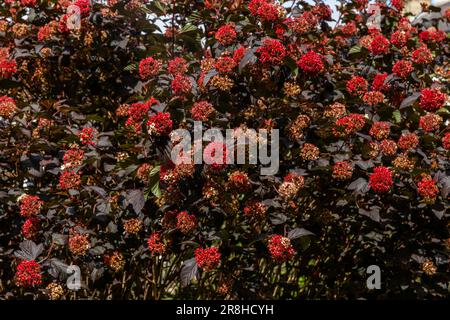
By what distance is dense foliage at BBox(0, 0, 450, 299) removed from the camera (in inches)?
110

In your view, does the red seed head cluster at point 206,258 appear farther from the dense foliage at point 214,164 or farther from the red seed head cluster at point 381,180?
the red seed head cluster at point 381,180

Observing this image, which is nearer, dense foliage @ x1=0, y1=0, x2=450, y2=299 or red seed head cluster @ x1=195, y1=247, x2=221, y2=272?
red seed head cluster @ x1=195, y1=247, x2=221, y2=272

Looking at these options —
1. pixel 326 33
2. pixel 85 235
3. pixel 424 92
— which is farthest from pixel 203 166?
pixel 326 33

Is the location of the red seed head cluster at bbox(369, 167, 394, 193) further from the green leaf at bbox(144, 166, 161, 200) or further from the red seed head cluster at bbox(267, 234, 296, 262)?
the green leaf at bbox(144, 166, 161, 200)

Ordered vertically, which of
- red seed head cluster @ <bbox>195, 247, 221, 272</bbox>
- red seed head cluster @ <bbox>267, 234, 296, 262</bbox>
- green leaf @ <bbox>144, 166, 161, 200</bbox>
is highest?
green leaf @ <bbox>144, 166, 161, 200</bbox>

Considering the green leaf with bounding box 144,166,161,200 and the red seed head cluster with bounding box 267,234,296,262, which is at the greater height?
the green leaf with bounding box 144,166,161,200

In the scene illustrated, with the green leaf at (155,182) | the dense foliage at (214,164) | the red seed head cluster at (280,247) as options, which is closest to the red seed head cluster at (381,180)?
the dense foliage at (214,164)

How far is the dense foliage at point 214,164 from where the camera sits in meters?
2.79

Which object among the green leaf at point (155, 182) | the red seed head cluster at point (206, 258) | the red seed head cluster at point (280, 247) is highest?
the green leaf at point (155, 182)

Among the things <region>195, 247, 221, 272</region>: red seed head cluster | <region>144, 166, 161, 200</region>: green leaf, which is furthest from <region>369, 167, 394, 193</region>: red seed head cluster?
<region>144, 166, 161, 200</region>: green leaf

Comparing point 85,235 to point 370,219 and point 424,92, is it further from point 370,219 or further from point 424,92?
point 424,92

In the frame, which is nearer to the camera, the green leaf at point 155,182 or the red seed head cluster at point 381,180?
the green leaf at point 155,182

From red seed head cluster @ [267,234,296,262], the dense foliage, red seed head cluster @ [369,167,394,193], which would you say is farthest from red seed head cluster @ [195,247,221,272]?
red seed head cluster @ [369,167,394,193]
